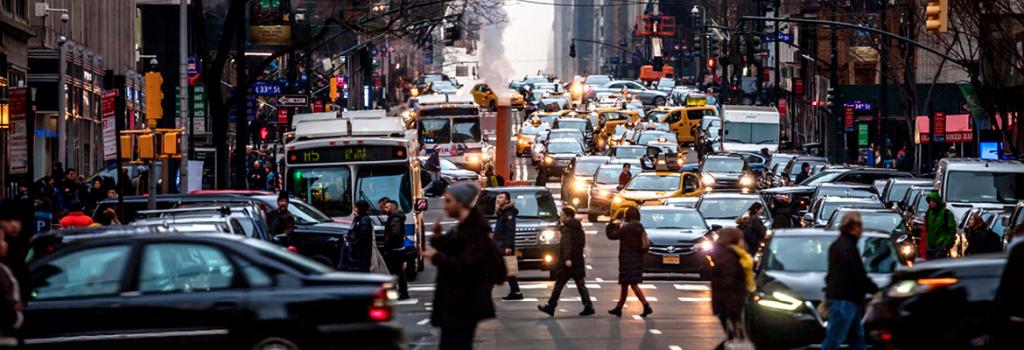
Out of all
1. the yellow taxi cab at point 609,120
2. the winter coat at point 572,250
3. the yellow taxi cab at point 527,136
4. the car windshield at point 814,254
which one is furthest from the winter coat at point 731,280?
the yellow taxi cab at point 527,136

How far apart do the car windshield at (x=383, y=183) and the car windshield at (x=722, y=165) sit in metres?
23.4

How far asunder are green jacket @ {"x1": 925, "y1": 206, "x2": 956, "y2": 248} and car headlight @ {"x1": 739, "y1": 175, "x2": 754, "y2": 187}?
70.3 ft

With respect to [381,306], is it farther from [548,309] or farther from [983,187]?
[983,187]

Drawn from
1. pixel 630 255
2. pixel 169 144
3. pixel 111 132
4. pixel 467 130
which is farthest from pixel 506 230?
pixel 467 130

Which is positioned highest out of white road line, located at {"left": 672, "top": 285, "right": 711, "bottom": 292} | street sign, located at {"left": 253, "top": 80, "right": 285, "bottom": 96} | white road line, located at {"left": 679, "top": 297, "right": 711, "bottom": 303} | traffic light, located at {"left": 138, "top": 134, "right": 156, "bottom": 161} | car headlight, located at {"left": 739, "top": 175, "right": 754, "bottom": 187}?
street sign, located at {"left": 253, "top": 80, "right": 285, "bottom": 96}

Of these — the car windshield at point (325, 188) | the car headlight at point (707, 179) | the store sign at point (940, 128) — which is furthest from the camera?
the store sign at point (940, 128)

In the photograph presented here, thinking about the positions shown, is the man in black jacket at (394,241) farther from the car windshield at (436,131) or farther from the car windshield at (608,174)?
the car windshield at (436,131)

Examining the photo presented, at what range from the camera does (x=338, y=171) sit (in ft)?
105

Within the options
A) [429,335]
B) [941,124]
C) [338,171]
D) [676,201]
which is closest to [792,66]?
[941,124]

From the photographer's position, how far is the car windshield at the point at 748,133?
71.7 m

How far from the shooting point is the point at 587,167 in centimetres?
5459

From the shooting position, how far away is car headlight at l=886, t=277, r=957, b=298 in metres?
14.2

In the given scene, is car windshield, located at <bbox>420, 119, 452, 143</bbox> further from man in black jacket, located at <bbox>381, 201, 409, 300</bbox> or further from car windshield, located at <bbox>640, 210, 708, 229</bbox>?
man in black jacket, located at <bbox>381, 201, 409, 300</bbox>

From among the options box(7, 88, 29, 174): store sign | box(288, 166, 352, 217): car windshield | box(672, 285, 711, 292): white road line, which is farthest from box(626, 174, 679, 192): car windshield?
box(7, 88, 29, 174): store sign
